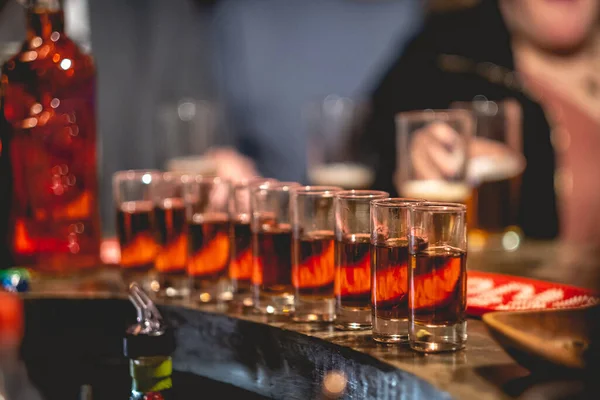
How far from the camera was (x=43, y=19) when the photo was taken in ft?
5.26

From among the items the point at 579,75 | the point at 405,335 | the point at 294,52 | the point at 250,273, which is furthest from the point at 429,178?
the point at 294,52

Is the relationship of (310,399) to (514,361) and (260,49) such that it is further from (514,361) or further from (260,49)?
(260,49)

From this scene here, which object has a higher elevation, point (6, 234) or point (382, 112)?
point (382, 112)

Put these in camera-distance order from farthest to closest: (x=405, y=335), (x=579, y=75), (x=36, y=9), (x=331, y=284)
Answer: (x=579, y=75) < (x=36, y=9) < (x=331, y=284) < (x=405, y=335)

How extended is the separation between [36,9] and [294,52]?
12.0 ft

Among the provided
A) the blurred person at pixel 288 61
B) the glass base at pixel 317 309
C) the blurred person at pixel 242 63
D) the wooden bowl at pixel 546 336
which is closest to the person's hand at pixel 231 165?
the blurred person at pixel 242 63

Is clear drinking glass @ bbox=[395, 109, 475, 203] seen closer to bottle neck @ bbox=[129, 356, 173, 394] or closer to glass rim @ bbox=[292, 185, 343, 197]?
glass rim @ bbox=[292, 185, 343, 197]

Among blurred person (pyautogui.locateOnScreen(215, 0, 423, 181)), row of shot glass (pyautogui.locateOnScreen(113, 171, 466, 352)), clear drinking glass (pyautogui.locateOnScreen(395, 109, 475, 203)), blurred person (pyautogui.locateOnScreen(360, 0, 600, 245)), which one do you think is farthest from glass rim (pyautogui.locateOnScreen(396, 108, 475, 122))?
blurred person (pyautogui.locateOnScreen(215, 0, 423, 181))

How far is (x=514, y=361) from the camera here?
99 cm

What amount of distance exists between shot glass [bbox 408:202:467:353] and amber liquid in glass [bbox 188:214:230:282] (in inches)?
19.2

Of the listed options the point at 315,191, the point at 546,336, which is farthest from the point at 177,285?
the point at 546,336

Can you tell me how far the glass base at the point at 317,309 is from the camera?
48.1 inches

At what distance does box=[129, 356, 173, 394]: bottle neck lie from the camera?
120cm

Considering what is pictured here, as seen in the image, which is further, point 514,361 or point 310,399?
point 310,399
